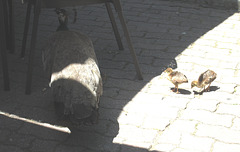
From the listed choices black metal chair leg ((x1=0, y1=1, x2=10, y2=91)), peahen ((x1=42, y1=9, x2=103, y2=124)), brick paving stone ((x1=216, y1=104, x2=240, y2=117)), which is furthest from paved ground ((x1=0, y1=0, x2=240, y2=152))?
peahen ((x1=42, y1=9, x2=103, y2=124))

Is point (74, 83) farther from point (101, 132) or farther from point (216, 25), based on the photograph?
point (216, 25)

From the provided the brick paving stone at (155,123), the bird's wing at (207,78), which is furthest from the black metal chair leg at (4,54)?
the bird's wing at (207,78)

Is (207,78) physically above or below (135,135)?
above

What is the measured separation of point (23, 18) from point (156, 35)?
7.49 feet

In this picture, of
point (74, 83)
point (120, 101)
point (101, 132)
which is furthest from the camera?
point (120, 101)

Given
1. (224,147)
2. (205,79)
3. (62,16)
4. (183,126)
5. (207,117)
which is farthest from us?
(62,16)

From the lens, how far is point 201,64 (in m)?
5.47

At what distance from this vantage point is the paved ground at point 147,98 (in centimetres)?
393

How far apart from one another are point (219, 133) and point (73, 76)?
150 cm

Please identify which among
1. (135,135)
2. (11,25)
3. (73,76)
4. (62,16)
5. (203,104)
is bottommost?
(135,135)

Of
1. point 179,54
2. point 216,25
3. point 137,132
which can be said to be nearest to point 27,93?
point 137,132

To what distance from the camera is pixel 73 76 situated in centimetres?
388

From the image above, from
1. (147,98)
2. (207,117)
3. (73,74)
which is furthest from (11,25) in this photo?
(207,117)

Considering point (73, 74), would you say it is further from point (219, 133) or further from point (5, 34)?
point (5, 34)
